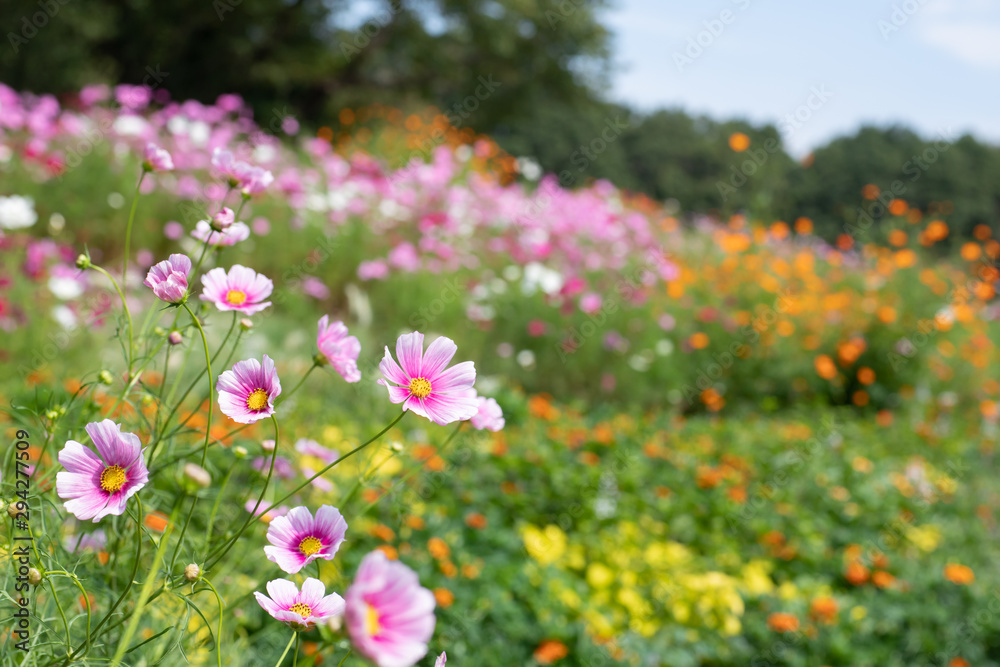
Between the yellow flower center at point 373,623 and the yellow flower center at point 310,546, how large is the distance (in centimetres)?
28

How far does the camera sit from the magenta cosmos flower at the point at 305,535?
723 mm

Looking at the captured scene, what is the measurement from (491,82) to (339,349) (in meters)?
15.0

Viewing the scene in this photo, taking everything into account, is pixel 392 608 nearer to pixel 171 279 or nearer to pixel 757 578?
pixel 171 279

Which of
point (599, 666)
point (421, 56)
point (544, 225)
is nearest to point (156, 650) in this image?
point (599, 666)

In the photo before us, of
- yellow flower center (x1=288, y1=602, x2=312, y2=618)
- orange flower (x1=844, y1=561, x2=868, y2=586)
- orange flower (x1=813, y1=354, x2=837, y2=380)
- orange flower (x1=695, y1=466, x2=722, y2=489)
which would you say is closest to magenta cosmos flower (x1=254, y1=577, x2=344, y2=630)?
yellow flower center (x1=288, y1=602, x2=312, y2=618)

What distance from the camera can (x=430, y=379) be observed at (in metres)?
0.78

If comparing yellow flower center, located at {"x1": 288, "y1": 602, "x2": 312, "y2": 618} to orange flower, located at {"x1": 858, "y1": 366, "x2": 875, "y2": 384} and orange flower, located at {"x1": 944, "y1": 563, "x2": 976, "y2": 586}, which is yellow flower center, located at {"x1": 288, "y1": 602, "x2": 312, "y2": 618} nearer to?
orange flower, located at {"x1": 944, "y1": 563, "x2": 976, "y2": 586}

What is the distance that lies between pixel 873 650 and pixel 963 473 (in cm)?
275

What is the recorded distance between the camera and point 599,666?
1958 millimetres

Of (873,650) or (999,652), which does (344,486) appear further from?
(999,652)

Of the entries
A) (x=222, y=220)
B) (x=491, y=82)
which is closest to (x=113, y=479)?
(x=222, y=220)

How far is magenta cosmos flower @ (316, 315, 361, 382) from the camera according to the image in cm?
79

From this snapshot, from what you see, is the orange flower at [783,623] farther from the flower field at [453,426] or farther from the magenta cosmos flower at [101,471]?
the magenta cosmos flower at [101,471]

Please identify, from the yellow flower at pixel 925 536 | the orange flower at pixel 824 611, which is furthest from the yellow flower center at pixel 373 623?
the yellow flower at pixel 925 536
